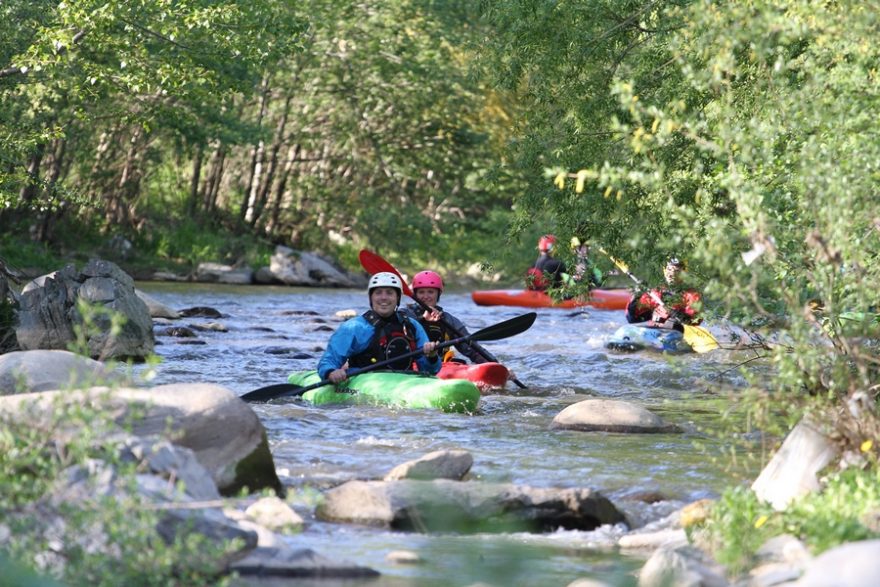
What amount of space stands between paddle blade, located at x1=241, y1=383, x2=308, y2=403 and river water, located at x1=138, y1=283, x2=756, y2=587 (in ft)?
0.61

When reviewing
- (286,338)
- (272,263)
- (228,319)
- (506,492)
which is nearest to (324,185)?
(272,263)

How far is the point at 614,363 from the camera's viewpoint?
12578mm

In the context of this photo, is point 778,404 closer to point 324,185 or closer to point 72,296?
point 72,296

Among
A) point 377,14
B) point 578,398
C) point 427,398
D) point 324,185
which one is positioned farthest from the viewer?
point 324,185

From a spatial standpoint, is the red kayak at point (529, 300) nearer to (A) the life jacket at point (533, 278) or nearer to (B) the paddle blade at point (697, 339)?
(B) the paddle blade at point (697, 339)

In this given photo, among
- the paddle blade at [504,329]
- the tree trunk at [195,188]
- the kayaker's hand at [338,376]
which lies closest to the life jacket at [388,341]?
the kayaker's hand at [338,376]

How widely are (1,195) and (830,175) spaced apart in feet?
27.4

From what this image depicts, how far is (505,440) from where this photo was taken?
747 centimetres

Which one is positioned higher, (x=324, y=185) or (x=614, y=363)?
(x=324, y=185)

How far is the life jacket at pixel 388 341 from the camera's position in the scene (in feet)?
30.4

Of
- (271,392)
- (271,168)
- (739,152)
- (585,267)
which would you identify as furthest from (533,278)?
(271,168)

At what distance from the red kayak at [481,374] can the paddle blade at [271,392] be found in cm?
114

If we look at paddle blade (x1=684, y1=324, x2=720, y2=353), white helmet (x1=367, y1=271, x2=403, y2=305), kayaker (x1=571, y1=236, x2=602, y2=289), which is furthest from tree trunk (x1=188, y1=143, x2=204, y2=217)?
kayaker (x1=571, y1=236, x2=602, y2=289)

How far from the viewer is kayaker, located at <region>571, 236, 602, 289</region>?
880 centimetres
